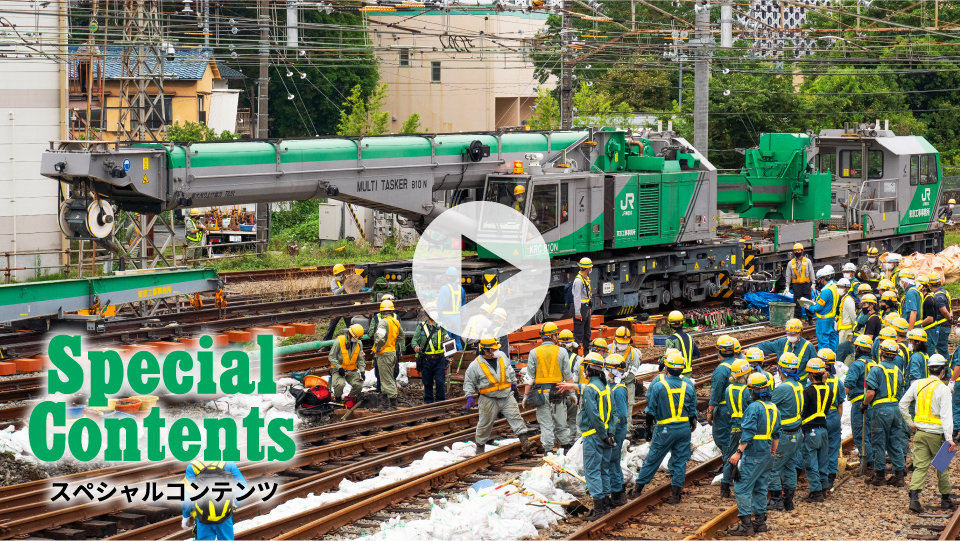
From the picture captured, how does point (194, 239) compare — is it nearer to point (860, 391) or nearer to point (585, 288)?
point (585, 288)

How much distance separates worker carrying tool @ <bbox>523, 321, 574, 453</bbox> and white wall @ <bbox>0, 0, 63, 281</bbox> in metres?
20.0

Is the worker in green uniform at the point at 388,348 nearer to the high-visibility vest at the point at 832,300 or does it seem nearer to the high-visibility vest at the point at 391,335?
the high-visibility vest at the point at 391,335

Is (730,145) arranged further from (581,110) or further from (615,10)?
(615,10)

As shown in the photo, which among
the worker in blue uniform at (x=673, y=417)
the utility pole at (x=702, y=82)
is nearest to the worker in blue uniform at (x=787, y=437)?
the worker in blue uniform at (x=673, y=417)

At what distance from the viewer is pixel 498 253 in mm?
21062

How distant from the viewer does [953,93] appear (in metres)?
54.0

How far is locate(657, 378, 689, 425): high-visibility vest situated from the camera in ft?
40.8

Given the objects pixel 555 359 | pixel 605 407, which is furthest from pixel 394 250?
pixel 605 407

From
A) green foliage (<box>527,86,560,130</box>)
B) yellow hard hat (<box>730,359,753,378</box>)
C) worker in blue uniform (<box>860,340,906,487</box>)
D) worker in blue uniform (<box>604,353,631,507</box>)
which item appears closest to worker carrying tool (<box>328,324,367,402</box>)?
worker in blue uniform (<box>604,353,631,507</box>)

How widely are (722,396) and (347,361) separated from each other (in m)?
5.47

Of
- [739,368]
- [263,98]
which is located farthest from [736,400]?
[263,98]

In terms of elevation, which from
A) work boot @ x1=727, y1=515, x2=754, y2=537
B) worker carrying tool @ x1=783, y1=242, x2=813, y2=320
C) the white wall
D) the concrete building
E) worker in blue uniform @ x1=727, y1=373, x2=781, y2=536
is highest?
the concrete building

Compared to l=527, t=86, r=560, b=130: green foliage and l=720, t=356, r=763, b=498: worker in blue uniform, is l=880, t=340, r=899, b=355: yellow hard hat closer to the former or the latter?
l=720, t=356, r=763, b=498: worker in blue uniform

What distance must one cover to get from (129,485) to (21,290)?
560 centimetres
